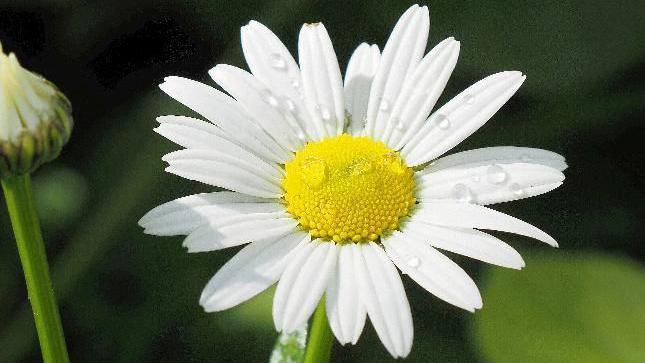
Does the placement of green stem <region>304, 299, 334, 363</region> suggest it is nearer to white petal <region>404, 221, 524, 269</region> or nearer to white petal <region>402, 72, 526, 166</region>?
white petal <region>404, 221, 524, 269</region>

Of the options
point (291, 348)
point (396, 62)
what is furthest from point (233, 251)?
point (396, 62)

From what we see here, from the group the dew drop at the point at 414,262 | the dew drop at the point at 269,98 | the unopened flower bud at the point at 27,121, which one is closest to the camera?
the unopened flower bud at the point at 27,121

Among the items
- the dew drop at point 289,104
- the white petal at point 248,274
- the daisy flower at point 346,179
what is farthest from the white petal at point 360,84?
the white petal at point 248,274

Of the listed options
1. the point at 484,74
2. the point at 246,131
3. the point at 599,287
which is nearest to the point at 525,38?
the point at 484,74

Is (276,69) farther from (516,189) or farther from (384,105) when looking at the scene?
(516,189)

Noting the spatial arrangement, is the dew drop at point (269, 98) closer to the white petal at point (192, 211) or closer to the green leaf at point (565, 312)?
the white petal at point (192, 211)
